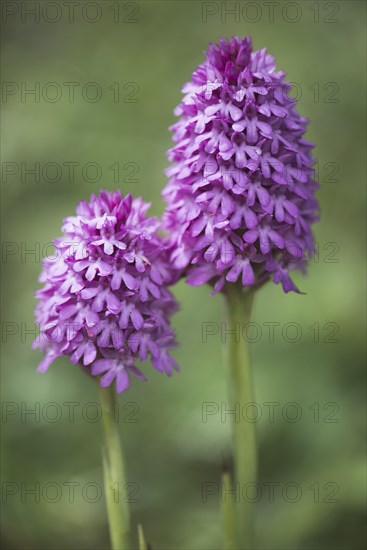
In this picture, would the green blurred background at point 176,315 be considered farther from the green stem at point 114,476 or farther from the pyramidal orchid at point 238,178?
the pyramidal orchid at point 238,178

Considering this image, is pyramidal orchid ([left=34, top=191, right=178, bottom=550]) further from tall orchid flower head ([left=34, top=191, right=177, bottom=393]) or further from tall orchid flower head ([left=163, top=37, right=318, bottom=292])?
tall orchid flower head ([left=163, top=37, right=318, bottom=292])

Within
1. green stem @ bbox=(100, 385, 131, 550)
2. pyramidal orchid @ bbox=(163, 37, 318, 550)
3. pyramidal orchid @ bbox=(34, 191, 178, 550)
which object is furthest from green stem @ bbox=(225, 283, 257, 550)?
green stem @ bbox=(100, 385, 131, 550)

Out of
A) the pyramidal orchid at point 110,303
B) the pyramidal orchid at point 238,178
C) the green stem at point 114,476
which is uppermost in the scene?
the pyramidal orchid at point 238,178

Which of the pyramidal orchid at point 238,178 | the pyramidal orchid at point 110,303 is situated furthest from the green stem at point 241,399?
the pyramidal orchid at point 110,303

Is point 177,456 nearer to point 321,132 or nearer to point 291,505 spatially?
point 291,505

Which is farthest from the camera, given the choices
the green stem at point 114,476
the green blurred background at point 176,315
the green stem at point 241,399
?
the green blurred background at point 176,315
